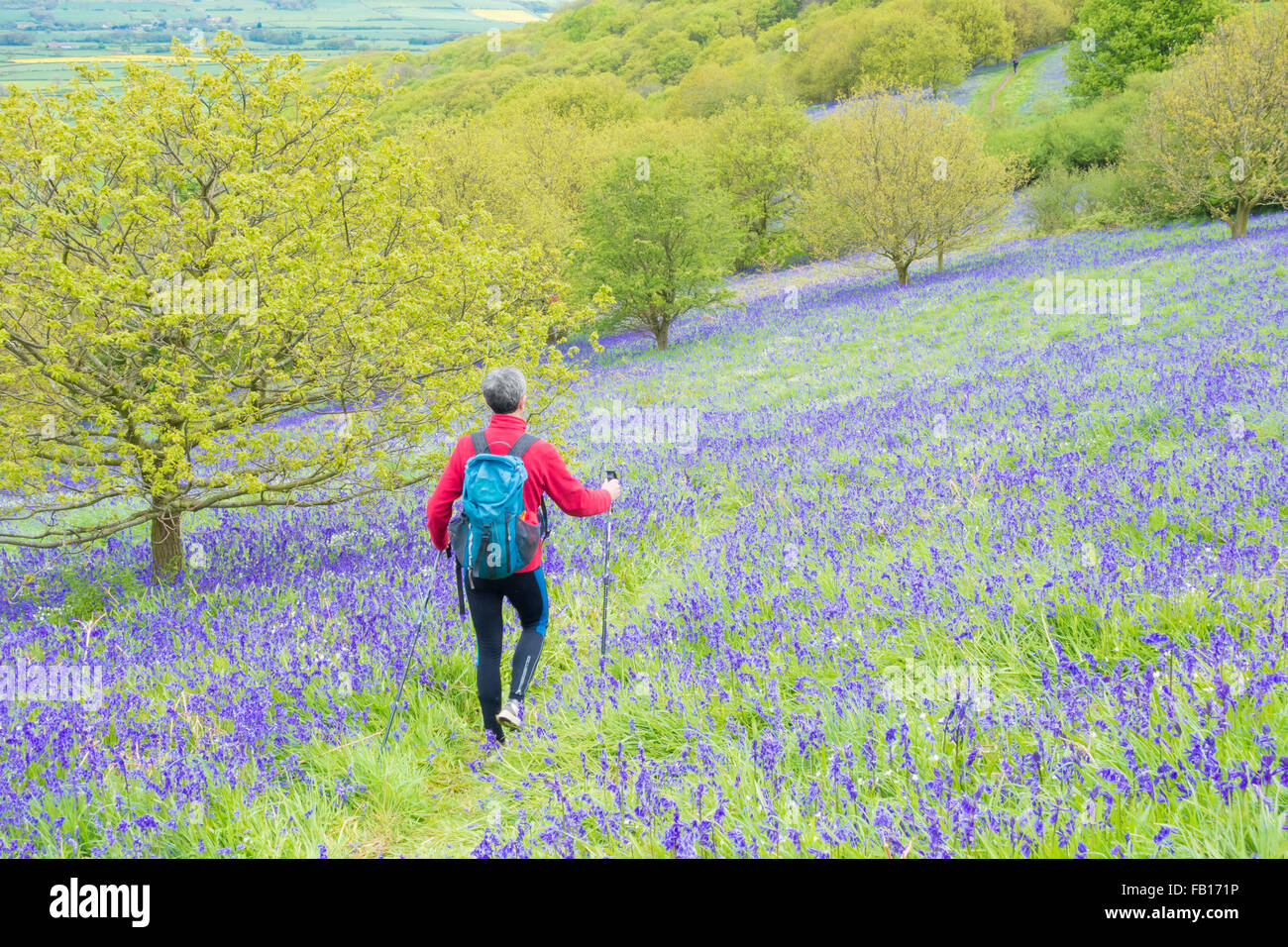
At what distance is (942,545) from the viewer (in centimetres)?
480

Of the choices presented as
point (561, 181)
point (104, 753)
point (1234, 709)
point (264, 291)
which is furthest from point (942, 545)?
point (561, 181)

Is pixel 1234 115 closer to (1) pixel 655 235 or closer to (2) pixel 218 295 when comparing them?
(1) pixel 655 235

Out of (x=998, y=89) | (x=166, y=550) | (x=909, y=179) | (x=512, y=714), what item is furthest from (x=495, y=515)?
(x=998, y=89)

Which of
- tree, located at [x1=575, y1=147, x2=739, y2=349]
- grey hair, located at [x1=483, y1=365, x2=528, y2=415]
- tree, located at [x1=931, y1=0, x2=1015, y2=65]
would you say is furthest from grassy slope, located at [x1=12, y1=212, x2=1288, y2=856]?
tree, located at [x1=931, y1=0, x2=1015, y2=65]

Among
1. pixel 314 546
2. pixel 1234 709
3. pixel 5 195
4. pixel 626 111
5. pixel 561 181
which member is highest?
pixel 626 111

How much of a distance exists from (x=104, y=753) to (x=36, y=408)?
168 inches

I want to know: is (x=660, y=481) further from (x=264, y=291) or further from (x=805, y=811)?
(x=805, y=811)

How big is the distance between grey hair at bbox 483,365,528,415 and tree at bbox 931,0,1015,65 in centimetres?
7972

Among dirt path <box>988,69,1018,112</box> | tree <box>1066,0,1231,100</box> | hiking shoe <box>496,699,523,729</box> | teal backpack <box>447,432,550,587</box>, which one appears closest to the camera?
teal backpack <box>447,432,550,587</box>

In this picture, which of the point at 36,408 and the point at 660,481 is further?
the point at 660,481

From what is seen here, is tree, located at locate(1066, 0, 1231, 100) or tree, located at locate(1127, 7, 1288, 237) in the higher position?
tree, located at locate(1066, 0, 1231, 100)

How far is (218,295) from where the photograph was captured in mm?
6062

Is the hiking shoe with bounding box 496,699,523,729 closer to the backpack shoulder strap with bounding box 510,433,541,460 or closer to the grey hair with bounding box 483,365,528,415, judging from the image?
the backpack shoulder strap with bounding box 510,433,541,460

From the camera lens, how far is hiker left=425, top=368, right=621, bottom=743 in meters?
3.89
